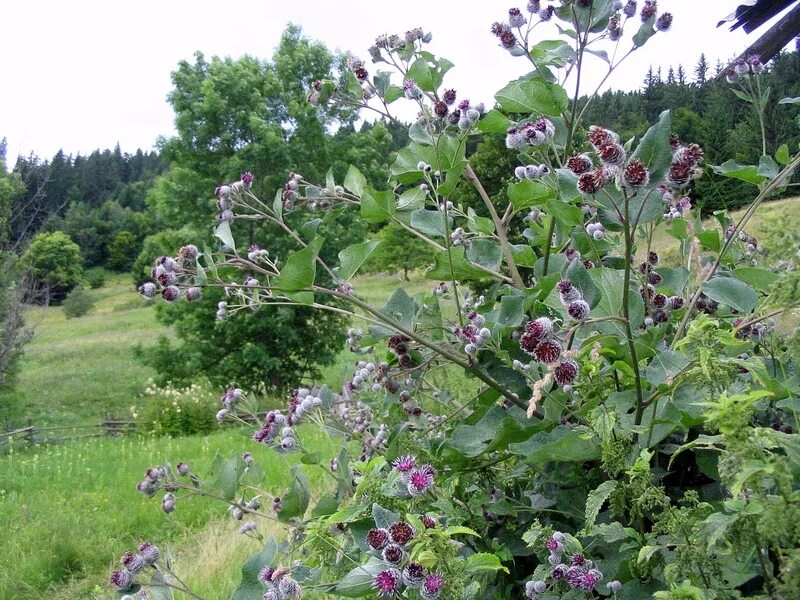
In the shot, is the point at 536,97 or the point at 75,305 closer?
the point at 536,97

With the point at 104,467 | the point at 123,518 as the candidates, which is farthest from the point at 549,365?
the point at 104,467

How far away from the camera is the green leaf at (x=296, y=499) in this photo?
1318mm

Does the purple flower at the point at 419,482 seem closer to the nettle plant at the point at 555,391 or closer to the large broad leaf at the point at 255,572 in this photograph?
the nettle plant at the point at 555,391

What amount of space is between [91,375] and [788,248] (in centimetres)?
→ 2550

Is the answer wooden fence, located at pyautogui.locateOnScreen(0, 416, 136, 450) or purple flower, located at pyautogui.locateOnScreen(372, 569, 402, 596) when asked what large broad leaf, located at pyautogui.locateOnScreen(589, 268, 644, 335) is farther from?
wooden fence, located at pyautogui.locateOnScreen(0, 416, 136, 450)

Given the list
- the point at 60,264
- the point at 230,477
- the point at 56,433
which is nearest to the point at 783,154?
the point at 230,477

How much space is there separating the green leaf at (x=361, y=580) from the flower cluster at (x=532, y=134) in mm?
722

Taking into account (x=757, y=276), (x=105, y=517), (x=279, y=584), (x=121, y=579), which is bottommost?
(x=105, y=517)

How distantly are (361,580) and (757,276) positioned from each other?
2.62 feet

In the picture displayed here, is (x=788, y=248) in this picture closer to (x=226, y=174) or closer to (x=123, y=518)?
(x=123, y=518)

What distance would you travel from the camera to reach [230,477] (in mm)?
1429

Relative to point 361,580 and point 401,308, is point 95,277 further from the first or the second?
point 361,580

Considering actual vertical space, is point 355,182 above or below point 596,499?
above

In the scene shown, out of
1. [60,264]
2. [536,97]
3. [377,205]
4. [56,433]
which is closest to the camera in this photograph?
[536,97]
